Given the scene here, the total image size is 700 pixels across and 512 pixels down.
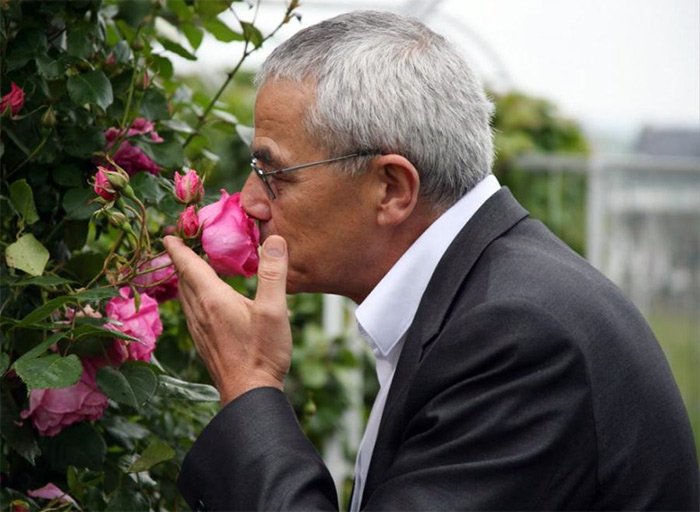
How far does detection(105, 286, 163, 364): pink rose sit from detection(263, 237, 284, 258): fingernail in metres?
0.21

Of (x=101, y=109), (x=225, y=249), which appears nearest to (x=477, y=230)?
(x=225, y=249)

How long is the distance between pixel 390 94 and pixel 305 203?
238 mm

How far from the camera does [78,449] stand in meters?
1.94

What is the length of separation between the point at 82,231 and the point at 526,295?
2.78ft

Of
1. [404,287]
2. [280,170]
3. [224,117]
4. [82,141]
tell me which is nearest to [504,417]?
[404,287]

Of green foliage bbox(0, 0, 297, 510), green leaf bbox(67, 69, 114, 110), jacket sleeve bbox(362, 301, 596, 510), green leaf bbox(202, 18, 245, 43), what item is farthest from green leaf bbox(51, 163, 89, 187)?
jacket sleeve bbox(362, 301, 596, 510)

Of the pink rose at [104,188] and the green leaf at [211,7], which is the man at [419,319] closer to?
the pink rose at [104,188]

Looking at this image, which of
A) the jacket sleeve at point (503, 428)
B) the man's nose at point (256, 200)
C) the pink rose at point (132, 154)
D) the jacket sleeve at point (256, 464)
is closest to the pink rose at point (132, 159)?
the pink rose at point (132, 154)

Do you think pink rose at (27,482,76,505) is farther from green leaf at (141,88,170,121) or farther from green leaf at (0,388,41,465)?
green leaf at (141,88,170,121)

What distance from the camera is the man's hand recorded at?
1782 millimetres

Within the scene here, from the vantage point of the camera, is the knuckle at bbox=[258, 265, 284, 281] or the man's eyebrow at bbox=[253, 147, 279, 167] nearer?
the knuckle at bbox=[258, 265, 284, 281]

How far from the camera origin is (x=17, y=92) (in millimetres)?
1927

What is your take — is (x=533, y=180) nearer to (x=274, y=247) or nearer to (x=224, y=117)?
(x=224, y=117)

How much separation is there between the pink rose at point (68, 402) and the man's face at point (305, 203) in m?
0.37
